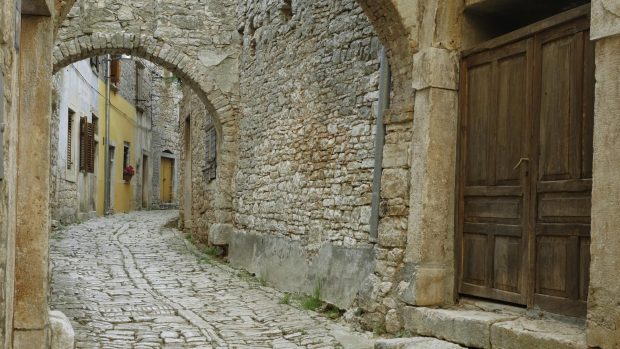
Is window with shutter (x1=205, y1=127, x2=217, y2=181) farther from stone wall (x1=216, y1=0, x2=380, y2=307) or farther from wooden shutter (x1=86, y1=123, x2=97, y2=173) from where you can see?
wooden shutter (x1=86, y1=123, x2=97, y2=173)

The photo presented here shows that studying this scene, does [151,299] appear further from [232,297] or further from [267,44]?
[267,44]

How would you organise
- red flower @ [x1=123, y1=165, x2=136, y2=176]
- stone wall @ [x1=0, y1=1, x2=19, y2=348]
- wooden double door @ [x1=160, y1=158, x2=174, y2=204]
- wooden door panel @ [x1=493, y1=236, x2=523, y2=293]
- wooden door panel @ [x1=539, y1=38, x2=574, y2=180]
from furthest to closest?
wooden double door @ [x1=160, y1=158, x2=174, y2=204] → red flower @ [x1=123, y1=165, x2=136, y2=176] → wooden door panel @ [x1=493, y1=236, x2=523, y2=293] → wooden door panel @ [x1=539, y1=38, x2=574, y2=180] → stone wall @ [x1=0, y1=1, x2=19, y2=348]

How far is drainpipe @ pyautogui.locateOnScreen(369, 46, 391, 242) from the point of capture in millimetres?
5754

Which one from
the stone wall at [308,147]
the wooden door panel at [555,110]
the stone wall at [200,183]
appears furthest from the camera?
the stone wall at [200,183]

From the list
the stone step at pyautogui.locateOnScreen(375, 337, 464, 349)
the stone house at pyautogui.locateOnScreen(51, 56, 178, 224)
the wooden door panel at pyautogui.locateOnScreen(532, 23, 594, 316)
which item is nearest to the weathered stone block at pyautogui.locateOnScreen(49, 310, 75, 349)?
the stone step at pyautogui.locateOnScreen(375, 337, 464, 349)

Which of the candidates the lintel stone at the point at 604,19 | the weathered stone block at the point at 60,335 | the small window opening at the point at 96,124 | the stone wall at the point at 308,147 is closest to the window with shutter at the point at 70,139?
the small window opening at the point at 96,124

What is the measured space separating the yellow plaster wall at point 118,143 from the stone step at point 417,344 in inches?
612

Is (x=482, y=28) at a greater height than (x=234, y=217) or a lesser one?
greater

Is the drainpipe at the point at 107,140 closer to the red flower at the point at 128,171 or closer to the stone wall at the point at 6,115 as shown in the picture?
the red flower at the point at 128,171

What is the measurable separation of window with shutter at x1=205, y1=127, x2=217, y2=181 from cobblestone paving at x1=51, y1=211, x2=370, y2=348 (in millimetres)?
1447

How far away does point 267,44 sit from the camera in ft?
30.1

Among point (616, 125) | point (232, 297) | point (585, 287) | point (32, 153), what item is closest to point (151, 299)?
point (232, 297)

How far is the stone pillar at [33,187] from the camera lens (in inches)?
156

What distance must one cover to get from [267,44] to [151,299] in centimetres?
381
